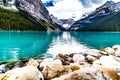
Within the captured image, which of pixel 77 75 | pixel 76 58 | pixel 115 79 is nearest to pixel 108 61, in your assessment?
pixel 76 58

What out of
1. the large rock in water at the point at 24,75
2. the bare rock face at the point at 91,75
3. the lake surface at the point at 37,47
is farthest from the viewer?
the lake surface at the point at 37,47

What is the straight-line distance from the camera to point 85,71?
1867 cm

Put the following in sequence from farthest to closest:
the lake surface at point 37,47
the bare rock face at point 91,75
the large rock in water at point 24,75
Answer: the lake surface at point 37,47
the large rock in water at point 24,75
the bare rock face at point 91,75

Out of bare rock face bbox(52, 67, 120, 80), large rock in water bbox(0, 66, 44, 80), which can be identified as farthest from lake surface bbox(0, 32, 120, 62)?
bare rock face bbox(52, 67, 120, 80)

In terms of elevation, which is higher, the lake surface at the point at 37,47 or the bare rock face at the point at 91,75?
the bare rock face at the point at 91,75

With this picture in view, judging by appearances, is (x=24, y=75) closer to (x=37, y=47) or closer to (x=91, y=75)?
(x=91, y=75)

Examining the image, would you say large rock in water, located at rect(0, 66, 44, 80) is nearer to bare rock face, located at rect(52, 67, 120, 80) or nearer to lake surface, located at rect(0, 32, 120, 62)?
bare rock face, located at rect(52, 67, 120, 80)

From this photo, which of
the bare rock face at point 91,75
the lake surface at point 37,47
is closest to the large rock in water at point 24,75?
the bare rock face at point 91,75

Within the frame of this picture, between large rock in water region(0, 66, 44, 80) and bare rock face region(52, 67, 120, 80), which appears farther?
large rock in water region(0, 66, 44, 80)

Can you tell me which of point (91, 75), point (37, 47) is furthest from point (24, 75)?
point (37, 47)

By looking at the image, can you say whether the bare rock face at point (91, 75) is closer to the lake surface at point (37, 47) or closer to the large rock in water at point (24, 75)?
the large rock in water at point (24, 75)

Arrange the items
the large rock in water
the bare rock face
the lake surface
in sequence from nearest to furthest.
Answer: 1. the bare rock face
2. the large rock in water
3. the lake surface

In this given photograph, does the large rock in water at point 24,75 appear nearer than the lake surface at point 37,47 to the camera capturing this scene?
Yes

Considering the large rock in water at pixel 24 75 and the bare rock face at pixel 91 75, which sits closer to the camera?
the bare rock face at pixel 91 75
